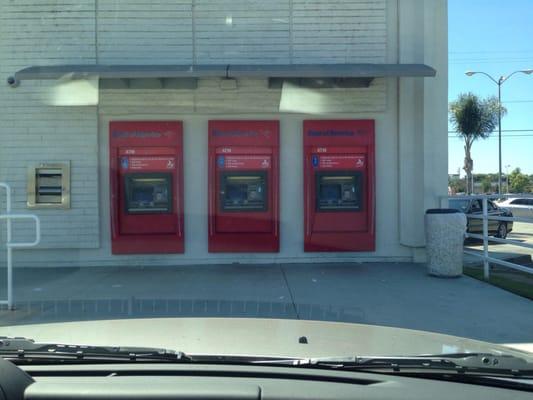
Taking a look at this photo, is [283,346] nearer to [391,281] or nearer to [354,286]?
[354,286]

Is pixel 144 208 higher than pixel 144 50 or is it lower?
lower

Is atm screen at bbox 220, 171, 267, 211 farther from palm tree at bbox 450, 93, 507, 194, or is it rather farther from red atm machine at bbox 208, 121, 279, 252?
palm tree at bbox 450, 93, 507, 194

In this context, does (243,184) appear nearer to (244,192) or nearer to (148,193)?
(244,192)

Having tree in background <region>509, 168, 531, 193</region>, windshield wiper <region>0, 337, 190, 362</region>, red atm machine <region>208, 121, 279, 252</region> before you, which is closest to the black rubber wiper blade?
windshield wiper <region>0, 337, 190, 362</region>

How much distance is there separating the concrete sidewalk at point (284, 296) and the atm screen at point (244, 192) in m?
1.17

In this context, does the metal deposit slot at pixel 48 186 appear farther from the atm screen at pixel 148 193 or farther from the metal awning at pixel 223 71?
the metal awning at pixel 223 71

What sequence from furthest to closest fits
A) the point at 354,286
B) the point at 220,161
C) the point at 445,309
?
the point at 220,161
the point at 354,286
the point at 445,309

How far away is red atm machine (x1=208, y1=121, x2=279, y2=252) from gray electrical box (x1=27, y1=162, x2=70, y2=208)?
2.84 metres

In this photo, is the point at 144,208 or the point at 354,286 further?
the point at 144,208

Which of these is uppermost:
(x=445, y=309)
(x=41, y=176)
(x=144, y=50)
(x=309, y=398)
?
(x=144, y=50)

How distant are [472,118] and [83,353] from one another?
108 ft

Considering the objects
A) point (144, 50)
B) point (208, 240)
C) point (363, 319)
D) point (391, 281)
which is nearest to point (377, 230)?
point (391, 281)

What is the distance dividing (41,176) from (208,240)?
11.6ft

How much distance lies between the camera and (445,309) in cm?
778
